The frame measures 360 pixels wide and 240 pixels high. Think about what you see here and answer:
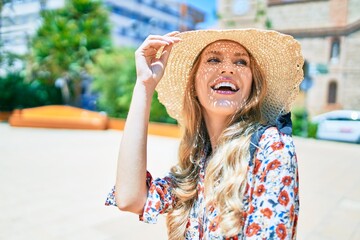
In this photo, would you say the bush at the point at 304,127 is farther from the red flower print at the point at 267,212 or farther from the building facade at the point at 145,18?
the building facade at the point at 145,18

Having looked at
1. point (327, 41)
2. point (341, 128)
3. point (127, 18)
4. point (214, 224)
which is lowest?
point (341, 128)

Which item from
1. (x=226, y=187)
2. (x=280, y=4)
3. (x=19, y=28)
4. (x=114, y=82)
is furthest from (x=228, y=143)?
(x=19, y=28)

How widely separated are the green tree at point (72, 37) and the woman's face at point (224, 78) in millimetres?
21403

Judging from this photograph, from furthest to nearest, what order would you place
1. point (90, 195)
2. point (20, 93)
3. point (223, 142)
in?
point (20, 93), point (90, 195), point (223, 142)

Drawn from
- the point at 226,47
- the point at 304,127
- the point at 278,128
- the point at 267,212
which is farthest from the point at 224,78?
the point at 304,127

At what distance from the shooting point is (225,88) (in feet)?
4.11

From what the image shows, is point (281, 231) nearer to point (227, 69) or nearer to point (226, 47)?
point (227, 69)

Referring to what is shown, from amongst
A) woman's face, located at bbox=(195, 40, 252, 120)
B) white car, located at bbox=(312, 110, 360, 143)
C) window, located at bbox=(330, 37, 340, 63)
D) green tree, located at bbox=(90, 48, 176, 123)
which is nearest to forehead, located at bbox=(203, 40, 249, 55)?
woman's face, located at bbox=(195, 40, 252, 120)

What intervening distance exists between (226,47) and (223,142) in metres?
0.35

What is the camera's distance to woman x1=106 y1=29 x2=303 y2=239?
1.04m

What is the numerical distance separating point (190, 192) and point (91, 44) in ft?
71.9

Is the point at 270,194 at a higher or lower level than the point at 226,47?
lower

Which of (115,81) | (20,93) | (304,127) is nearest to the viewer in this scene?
(304,127)

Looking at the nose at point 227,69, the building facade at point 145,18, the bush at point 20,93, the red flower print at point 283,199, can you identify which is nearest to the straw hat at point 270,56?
the nose at point 227,69
